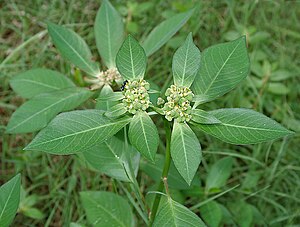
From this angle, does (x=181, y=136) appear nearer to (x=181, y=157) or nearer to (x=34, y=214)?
(x=181, y=157)

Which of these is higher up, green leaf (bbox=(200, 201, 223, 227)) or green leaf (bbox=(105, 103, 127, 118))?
green leaf (bbox=(105, 103, 127, 118))

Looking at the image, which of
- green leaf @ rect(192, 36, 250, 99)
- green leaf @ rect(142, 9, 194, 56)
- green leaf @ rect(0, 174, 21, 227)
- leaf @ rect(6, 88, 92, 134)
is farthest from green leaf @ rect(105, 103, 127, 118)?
green leaf @ rect(142, 9, 194, 56)

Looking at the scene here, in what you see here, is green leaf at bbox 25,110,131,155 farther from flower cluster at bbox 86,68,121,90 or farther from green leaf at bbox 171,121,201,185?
flower cluster at bbox 86,68,121,90

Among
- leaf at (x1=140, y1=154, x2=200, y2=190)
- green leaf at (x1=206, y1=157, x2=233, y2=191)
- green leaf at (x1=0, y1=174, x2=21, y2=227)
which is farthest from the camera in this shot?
green leaf at (x1=206, y1=157, x2=233, y2=191)

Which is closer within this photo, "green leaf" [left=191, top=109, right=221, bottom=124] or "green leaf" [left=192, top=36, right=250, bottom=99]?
"green leaf" [left=191, top=109, right=221, bottom=124]

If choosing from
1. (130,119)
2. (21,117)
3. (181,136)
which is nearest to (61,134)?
(130,119)

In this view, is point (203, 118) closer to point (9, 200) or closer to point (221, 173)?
point (9, 200)

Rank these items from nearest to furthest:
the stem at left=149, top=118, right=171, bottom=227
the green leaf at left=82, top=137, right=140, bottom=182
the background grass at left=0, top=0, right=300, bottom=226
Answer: the stem at left=149, top=118, right=171, bottom=227 → the green leaf at left=82, top=137, right=140, bottom=182 → the background grass at left=0, top=0, right=300, bottom=226

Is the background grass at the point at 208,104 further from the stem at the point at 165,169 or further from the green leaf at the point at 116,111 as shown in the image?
the green leaf at the point at 116,111
